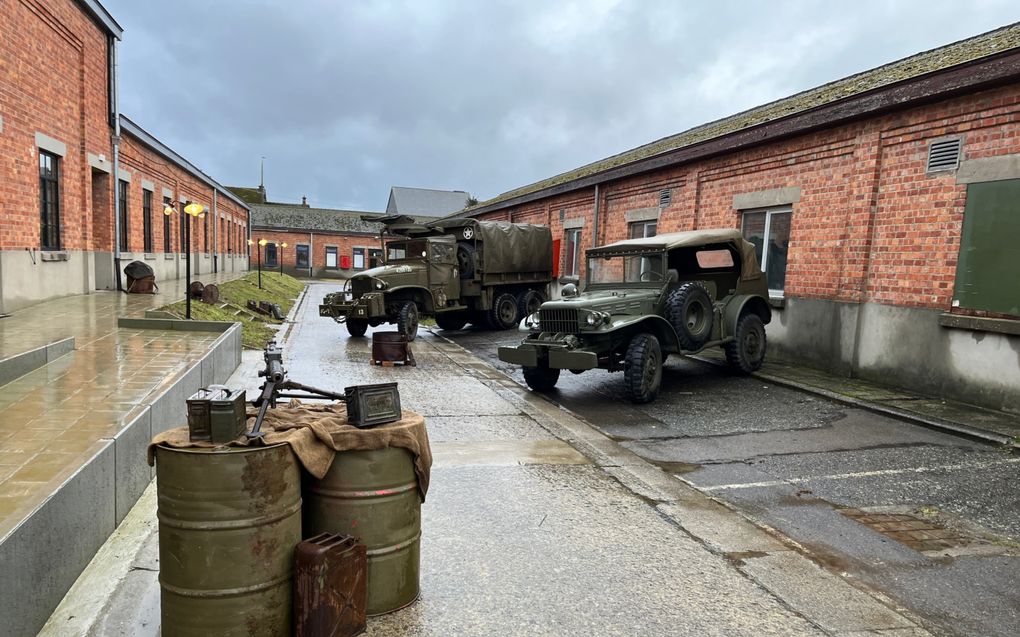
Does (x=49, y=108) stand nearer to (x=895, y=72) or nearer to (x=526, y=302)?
(x=526, y=302)

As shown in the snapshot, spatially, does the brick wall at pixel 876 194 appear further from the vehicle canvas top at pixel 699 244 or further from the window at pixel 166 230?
the window at pixel 166 230

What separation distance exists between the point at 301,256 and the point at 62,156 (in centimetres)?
3684

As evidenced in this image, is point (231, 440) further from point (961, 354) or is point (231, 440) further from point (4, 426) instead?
point (961, 354)

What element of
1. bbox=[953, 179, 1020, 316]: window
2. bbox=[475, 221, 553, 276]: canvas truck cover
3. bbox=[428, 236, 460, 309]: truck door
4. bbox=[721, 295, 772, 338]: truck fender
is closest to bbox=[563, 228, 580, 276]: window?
bbox=[475, 221, 553, 276]: canvas truck cover

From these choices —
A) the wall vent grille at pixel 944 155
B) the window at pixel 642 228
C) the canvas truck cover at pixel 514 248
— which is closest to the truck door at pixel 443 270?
the canvas truck cover at pixel 514 248

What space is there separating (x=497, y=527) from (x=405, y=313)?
354 inches

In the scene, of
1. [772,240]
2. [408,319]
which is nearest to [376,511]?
[772,240]

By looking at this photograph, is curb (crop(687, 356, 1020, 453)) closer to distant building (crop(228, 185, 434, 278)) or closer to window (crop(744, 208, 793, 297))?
window (crop(744, 208, 793, 297))

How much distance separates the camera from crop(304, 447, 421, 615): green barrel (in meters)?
Result: 2.63

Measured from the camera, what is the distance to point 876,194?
8.50 m

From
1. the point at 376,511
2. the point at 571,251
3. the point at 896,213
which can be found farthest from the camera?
the point at 571,251

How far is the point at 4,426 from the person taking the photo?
386 centimetres

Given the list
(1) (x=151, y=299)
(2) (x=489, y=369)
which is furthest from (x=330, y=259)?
(2) (x=489, y=369)

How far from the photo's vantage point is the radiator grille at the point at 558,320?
7.53 metres
